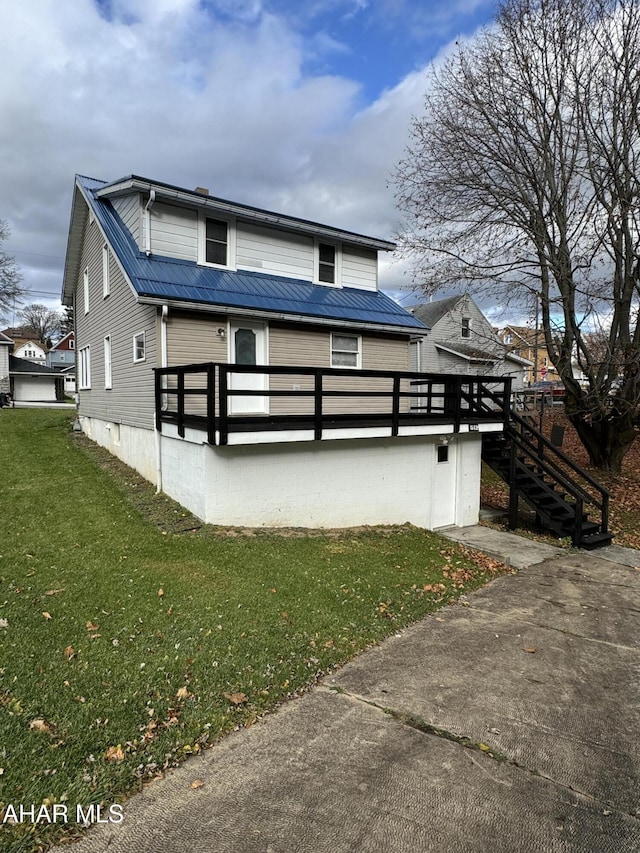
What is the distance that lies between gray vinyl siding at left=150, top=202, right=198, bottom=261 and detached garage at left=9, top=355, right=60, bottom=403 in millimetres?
28253

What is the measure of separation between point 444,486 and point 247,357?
5.12m

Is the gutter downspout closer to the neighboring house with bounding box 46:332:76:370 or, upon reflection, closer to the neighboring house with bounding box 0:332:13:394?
the neighboring house with bounding box 0:332:13:394

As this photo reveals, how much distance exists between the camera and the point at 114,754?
2.82 metres

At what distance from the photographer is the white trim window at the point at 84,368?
14.9 m

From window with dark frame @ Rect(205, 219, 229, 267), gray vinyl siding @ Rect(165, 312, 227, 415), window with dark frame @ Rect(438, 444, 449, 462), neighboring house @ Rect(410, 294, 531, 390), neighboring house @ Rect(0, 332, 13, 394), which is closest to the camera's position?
gray vinyl siding @ Rect(165, 312, 227, 415)

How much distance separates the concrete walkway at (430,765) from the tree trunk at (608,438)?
11354 mm

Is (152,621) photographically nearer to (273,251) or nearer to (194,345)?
(194,345)

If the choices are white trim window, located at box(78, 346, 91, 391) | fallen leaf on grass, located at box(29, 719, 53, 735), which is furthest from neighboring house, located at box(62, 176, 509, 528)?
fallen leaf on grass, located at box(29, 719, 53, 735)

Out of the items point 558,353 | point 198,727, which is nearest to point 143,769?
point 198,727

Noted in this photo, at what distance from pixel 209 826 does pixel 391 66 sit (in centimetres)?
1469

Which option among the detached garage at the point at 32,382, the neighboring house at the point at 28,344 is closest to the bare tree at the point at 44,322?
the neighboring house at the point at 28,344

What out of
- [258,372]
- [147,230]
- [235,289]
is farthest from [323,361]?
[258,372]

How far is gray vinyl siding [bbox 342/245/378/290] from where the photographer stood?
13.1m

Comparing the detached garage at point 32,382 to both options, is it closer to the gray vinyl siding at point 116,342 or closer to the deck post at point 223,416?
the gray vinyl siding at point 116,342
